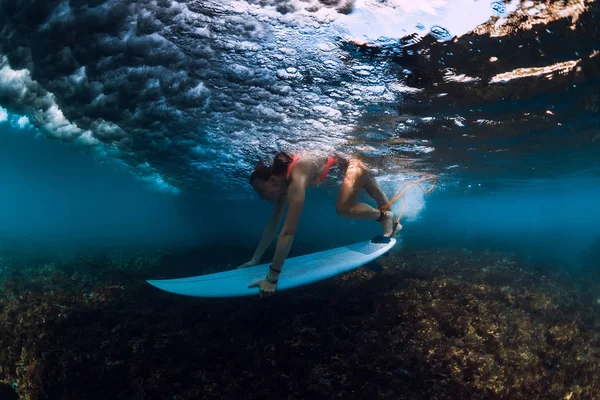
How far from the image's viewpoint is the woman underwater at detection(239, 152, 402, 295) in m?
5.26

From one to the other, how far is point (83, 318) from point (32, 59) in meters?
7.86

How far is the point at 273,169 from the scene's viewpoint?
6.48m

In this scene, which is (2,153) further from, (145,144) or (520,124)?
(520,124)

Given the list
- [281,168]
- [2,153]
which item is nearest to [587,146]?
[281,168]

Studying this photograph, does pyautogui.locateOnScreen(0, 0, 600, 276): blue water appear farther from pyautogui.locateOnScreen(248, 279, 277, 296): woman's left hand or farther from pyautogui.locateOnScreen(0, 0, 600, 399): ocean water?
pyautogui.locateOnScreen(248, 279, 277, 296): woman's left hand

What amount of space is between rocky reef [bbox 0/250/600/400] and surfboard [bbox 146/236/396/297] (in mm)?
859

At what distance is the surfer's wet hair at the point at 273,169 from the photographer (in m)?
6.40

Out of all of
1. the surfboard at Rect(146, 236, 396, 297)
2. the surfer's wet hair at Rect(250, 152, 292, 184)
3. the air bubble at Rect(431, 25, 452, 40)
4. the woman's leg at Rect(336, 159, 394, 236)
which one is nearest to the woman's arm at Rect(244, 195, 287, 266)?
the surfboard at Rect(146, 236, 396, 297)

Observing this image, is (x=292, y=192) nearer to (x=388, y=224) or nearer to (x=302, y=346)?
(x=302, y=346)

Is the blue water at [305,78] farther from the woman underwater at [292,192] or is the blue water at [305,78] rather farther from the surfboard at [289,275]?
the surfboard at [289,275]

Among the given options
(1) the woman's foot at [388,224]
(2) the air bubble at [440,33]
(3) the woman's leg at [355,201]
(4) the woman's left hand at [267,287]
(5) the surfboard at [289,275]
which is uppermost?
(2) the air bubble at [440,33]

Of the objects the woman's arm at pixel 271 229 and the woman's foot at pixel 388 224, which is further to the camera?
the woman's foot at pixel 388 224

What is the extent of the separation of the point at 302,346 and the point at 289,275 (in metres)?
1.55

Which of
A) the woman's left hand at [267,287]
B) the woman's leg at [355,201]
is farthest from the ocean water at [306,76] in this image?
the woman's leg at [355,201]
